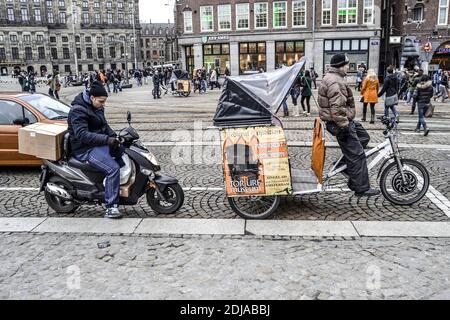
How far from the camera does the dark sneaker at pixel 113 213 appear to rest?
19.1 feet

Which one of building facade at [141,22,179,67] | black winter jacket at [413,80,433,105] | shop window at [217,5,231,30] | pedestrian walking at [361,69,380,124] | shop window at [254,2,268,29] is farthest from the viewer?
building facade at [141,22,179,67]

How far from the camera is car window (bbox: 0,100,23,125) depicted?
27.7 feet

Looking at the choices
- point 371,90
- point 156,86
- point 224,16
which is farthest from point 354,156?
point 224,16

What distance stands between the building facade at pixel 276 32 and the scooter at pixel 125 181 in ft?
106

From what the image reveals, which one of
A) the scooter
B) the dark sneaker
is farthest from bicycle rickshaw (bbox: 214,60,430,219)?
the dark sneaker

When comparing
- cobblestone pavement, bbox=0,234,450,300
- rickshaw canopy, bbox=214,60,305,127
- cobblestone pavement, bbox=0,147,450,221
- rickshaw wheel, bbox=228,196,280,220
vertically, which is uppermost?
rickshaw canopy, bbox=214,60,305,127

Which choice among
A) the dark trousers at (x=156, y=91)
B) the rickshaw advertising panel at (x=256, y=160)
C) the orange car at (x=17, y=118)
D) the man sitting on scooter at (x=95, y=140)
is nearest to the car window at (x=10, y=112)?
the orange car at (x=17, y=118)

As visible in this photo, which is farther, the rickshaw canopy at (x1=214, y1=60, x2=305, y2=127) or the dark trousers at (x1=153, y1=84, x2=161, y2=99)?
the dark trousers at (x1=153, y1=84, x2=161, y2=99)

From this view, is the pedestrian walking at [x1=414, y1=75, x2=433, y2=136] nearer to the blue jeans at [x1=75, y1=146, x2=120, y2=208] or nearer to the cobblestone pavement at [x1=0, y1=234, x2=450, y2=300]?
the cobblestone pavement at [x1=0, y1=234, x2=450, y2=300]

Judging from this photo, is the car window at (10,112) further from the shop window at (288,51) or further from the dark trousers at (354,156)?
the shop window at (288,51)

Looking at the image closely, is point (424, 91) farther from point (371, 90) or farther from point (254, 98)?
point (254, 98)

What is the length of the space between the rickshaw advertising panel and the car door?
4763 millimetres

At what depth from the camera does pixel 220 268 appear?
4.41m
